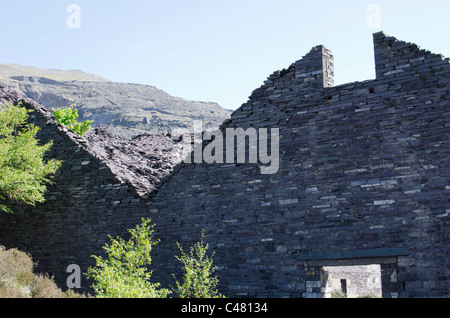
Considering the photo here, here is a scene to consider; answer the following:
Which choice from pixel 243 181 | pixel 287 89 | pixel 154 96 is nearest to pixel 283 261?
pixel 243 181

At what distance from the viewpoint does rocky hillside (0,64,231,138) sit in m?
83.3

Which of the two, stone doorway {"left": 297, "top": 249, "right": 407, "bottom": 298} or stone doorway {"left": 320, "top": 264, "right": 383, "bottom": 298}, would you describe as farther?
stone doorway {"left": 320, "top": 264, "right": 383, "bottom": 298}

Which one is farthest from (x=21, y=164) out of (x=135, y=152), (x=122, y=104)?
(x=122, y=104)

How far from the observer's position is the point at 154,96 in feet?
365

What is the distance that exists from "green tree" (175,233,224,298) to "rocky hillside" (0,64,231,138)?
5934 cm

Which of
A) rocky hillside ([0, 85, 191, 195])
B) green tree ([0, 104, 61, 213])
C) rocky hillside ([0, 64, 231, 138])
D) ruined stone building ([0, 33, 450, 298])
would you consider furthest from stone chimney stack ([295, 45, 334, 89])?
rocky hillside ([0, 64, 231, 138])

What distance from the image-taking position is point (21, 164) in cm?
1420

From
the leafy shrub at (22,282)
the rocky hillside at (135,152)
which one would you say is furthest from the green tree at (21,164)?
the leafy shrub at (22,282)

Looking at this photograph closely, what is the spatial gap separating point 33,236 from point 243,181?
7.40 meters

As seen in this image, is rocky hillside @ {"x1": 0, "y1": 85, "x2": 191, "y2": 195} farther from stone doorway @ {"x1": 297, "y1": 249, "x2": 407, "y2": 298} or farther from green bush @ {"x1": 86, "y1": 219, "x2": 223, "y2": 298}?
stone doorway @ {"x1": 297, "y1": 249, "x2": 407, "y2": 298}

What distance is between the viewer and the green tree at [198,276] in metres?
11.4

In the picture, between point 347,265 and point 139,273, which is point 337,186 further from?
point 139,273

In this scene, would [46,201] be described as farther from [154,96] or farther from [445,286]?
[154,96]

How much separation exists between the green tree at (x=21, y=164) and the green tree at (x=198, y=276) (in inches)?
191
